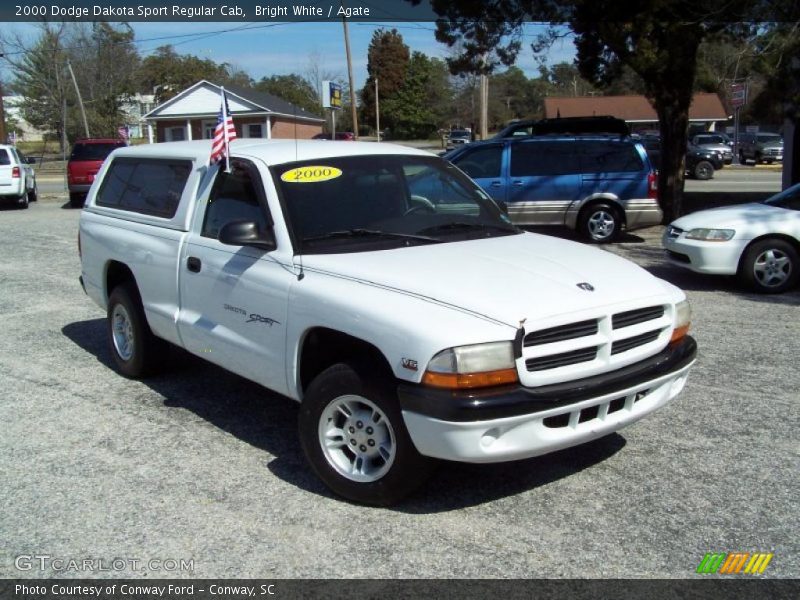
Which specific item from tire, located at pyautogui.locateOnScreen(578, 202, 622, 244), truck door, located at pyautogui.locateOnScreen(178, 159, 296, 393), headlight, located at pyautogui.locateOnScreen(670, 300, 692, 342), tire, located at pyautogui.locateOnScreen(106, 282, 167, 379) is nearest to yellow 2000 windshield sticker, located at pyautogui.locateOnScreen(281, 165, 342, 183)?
truck door, located at pyautogui.locateOnScreen(178, 159, 296, 393)

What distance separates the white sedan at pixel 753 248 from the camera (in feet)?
28.8

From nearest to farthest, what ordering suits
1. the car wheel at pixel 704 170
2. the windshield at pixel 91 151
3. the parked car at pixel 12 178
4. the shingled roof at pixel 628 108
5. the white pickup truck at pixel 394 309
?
the white pickup truck at pixel 394 309 → the parked car at pixel 12 178 → the windshield at pixel 91 151 → the car wheel at pixel 704 170 → the shingled roof at pixel 628 108

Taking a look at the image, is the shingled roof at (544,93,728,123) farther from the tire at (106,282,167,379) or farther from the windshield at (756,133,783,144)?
the tire at (106,282,167,379)

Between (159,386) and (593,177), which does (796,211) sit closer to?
(593,177)

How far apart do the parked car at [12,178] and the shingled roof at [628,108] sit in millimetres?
44778

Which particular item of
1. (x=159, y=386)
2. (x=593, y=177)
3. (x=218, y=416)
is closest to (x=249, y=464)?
(x=218, y=416)

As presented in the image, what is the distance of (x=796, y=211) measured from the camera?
895 cm

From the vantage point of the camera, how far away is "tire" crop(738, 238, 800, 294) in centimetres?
877

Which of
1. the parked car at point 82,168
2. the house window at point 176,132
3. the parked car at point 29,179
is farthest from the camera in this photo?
the house window at point 176,132

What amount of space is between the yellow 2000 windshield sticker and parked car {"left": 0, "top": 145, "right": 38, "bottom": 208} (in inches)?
735

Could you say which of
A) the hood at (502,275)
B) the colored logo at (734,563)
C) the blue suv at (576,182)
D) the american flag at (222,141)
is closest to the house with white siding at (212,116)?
the blue suv at (576,182)

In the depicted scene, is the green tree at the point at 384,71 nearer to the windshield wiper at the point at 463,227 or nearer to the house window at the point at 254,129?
the house window at the point at 254,129

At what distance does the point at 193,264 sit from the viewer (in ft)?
16.1

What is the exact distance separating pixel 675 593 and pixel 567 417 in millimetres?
873
